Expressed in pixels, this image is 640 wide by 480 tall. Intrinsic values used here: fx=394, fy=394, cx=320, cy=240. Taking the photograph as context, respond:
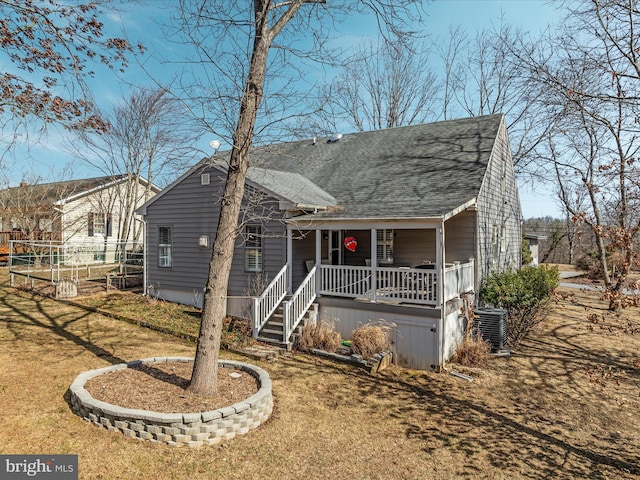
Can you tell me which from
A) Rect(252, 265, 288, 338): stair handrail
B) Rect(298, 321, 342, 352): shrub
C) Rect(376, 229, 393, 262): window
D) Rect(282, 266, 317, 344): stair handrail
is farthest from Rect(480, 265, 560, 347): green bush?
Rect(252, 265, 288, 338): stair handrail

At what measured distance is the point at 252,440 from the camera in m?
4.94

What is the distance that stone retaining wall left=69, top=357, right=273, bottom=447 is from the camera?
4.65 meters

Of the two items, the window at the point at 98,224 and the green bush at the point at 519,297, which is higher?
the window at the point at 98,224

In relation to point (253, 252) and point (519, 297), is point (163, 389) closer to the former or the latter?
point (253, 252)

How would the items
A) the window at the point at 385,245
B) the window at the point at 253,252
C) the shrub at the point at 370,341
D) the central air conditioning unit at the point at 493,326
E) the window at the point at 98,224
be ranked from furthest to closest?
the window at the point at 98,224 → the window at the point at 385,245 → the window at the point at 253,252 → the central air conditioning unit at the point at 493,326 → the shrub at the point at 370,341

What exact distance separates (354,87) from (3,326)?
23376 mm

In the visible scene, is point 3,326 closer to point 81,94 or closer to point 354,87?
point 81,94

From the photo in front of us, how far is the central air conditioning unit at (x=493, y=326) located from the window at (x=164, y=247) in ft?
31.4

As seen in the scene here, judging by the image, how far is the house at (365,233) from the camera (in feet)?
28.8

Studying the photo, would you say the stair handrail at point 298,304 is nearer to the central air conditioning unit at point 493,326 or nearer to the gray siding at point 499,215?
the central air conditioning unit at point 493,326

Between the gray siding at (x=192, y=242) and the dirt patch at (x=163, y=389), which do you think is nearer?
the dirt patch at (x=163, y=389)

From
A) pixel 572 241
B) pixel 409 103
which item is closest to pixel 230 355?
pixel 409 103

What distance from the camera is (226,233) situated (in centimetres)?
569

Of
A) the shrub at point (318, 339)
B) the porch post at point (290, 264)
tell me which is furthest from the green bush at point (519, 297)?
the porch post at point (290, 264)
